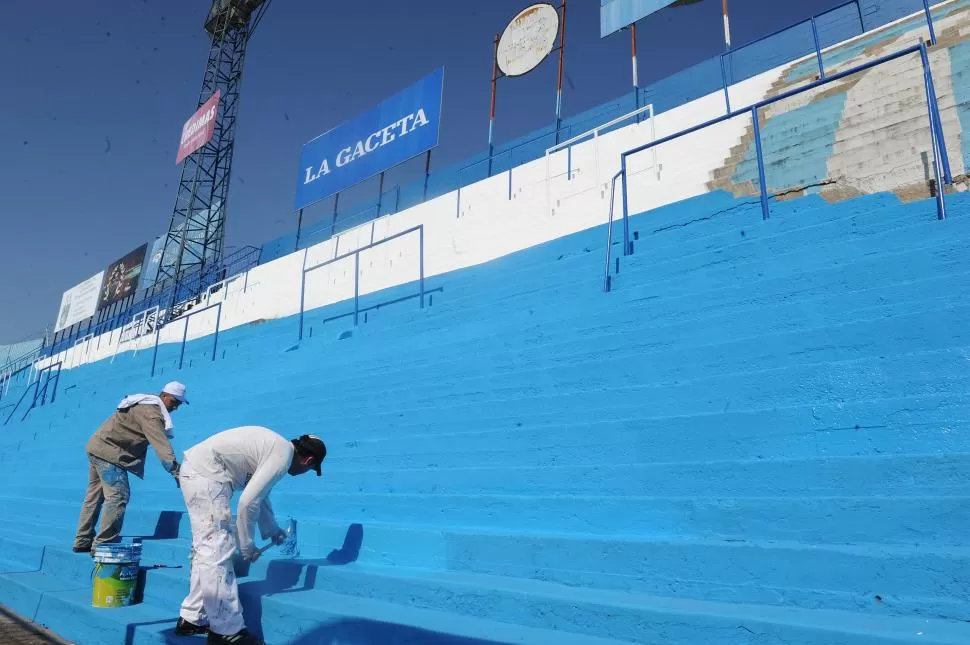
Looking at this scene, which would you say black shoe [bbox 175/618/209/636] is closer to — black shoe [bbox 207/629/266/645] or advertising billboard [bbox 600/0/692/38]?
black shoe [bbox 207/629/266/645]

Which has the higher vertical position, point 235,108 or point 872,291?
point 235,108

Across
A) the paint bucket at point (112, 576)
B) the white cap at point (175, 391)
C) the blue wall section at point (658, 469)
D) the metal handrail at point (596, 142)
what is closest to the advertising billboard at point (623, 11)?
the metal handrail at point (596, 142)

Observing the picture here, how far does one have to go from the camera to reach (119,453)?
4145mm

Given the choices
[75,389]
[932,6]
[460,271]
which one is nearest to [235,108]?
[75,389]

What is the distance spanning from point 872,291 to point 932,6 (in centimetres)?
568

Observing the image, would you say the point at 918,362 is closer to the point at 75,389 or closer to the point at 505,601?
the point at 505,601

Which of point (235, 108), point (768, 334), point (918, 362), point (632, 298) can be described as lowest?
point (918, 362)

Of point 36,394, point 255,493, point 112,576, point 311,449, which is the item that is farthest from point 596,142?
point 36,394

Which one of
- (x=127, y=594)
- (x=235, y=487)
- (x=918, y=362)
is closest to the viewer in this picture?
(x=918, y=362)

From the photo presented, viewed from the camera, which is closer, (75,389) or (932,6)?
(932,6)

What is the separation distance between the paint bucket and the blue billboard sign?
9.55 m

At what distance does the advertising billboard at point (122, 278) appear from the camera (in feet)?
80.5

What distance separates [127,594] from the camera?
11.5 feet

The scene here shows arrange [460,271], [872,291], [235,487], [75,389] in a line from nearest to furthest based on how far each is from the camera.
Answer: [235,487] < [872,291] < [460,271] < [75,389]
